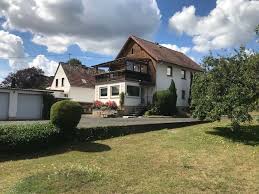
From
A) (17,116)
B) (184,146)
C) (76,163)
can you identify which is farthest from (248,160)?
(17,116)

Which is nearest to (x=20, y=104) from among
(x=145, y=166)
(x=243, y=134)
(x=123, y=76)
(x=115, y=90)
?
(x=115, y=90)

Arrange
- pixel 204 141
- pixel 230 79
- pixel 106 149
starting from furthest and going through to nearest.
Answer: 1. pixel 230 79
2. pixel 204 141
3. pixel 106 149

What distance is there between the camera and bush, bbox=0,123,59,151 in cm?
1504

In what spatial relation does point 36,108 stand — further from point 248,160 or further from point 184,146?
point 248,160

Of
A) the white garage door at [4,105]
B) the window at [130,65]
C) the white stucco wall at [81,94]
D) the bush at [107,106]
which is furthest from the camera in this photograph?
the white stucco wall at [81,94]

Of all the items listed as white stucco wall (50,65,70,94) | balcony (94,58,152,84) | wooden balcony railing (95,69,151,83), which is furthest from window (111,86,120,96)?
white stucco wall (50,65,70,94)

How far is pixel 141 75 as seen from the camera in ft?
124

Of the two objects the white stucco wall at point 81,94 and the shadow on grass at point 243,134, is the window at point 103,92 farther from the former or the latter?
the shadow on grass at point 243,134

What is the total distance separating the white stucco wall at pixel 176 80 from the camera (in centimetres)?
3831

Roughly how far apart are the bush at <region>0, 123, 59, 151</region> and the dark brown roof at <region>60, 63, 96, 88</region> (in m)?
32.7

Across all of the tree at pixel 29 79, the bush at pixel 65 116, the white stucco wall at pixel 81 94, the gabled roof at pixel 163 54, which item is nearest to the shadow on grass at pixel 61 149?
the bush at pixel 65 116

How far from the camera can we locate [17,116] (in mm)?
30000

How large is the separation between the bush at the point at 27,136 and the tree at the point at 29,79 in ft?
152

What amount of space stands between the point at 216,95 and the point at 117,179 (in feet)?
33.2
